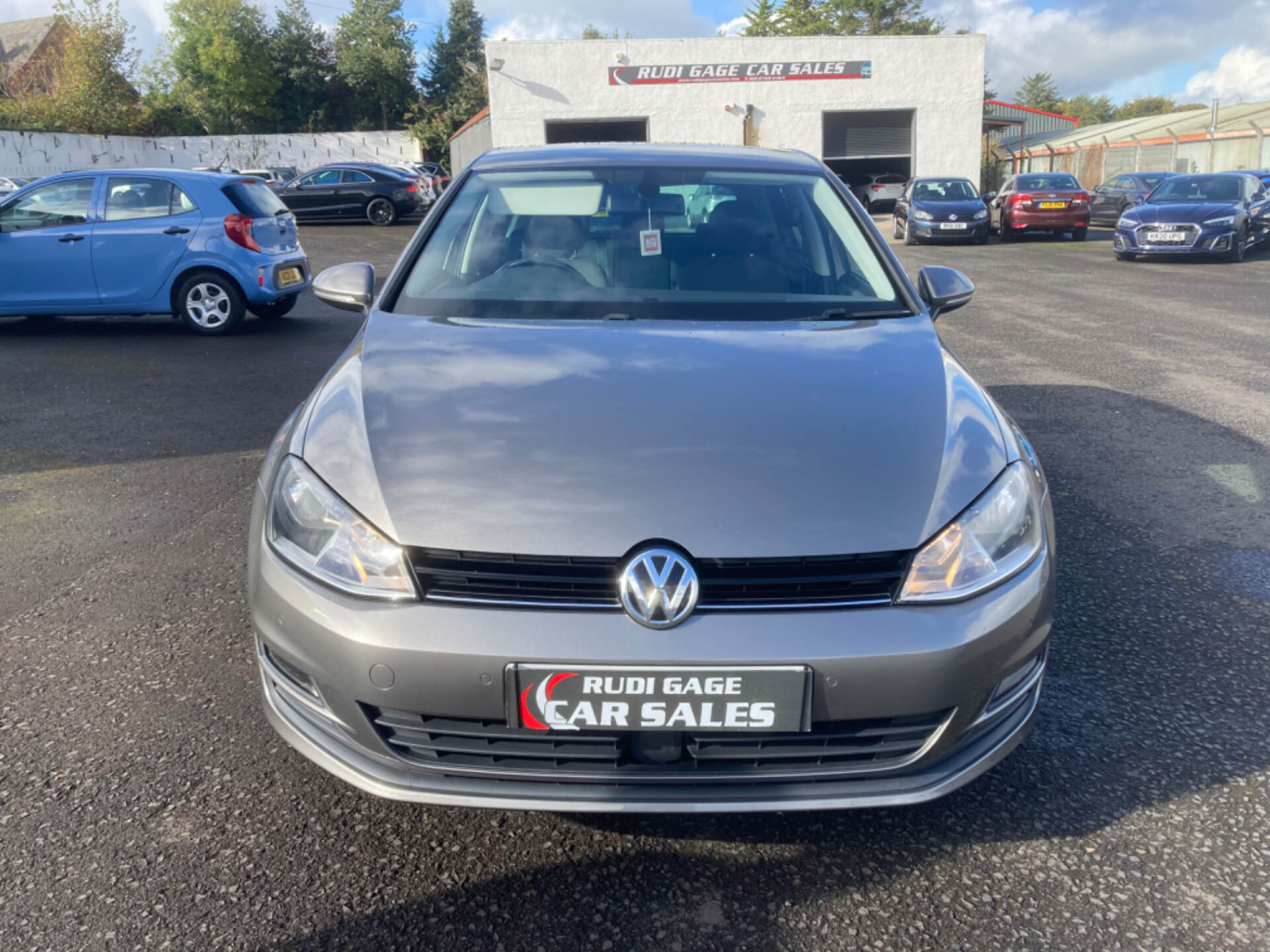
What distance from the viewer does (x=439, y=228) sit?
3367mm

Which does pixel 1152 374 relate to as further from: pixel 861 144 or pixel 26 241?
pixel 861 144

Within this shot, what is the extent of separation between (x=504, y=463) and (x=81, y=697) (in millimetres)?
1593

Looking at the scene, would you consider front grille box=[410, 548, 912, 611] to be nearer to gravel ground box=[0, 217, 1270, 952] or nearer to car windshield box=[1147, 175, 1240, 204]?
gravel ground box=[0, 217, 1270, 952]

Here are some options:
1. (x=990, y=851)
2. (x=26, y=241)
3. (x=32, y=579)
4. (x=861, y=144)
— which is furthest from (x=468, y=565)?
(x=861, y=144)

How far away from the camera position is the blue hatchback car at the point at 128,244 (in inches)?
346

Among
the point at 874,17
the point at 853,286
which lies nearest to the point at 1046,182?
the point at 853,286

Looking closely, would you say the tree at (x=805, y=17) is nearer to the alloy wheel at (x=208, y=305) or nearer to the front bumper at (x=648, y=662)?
the alloy wheel at (x=208, y=305)

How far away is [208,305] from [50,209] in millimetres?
1518

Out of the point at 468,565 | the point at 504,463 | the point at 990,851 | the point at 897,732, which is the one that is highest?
the point at 504,463

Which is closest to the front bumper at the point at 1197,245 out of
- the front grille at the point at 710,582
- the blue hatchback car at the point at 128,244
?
the blue hatchback car at the point at 128,244

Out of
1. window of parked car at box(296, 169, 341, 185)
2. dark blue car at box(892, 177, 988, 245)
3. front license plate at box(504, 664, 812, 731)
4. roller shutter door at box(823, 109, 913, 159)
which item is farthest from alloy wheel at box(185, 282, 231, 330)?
roller shutter door at box(823, 109, 913, 159)

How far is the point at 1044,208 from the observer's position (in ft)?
69.2

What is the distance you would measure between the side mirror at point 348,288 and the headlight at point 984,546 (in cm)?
197

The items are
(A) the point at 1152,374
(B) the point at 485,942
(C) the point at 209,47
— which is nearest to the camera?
(B) the point at 485,942
